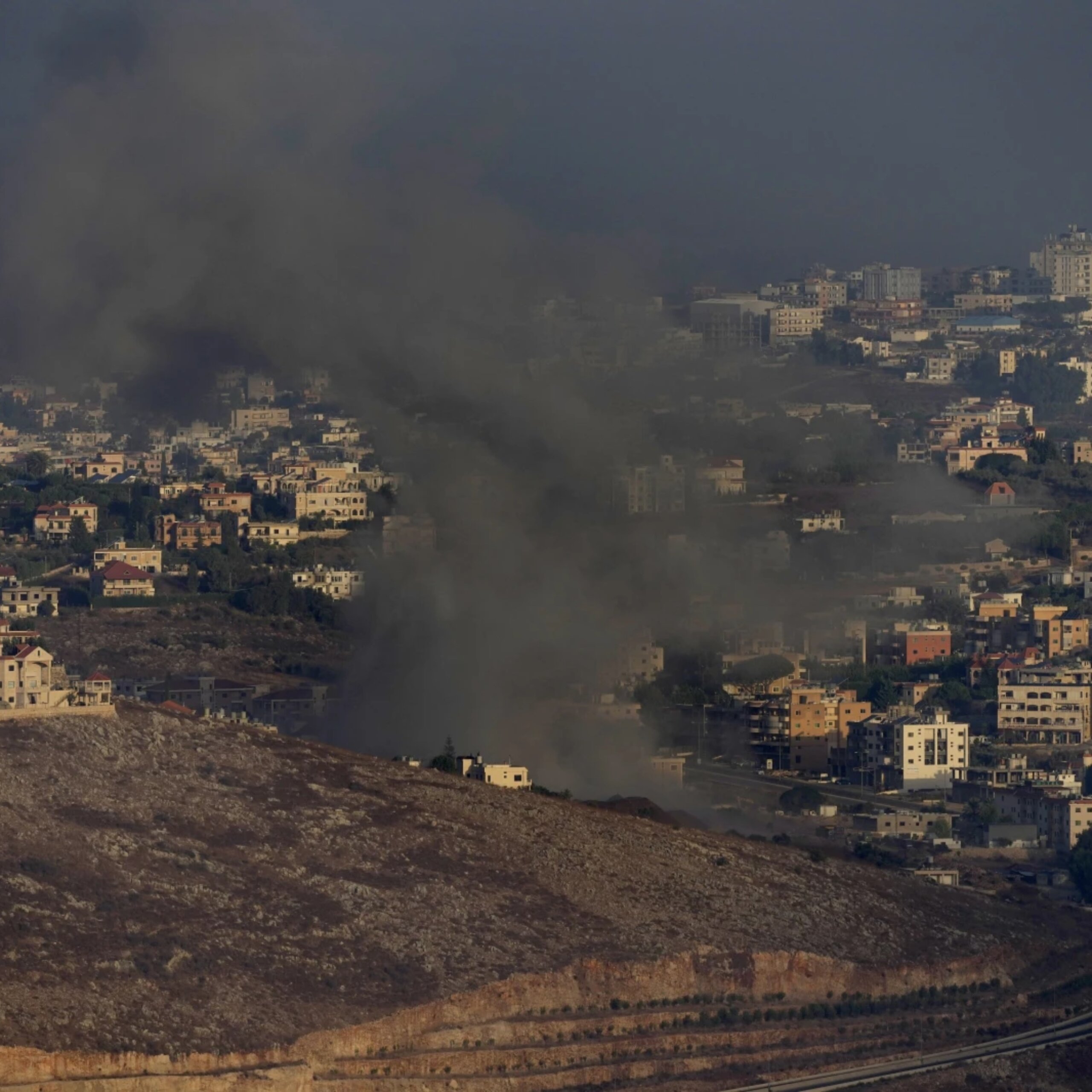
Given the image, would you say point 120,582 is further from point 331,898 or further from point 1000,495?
point 331,898

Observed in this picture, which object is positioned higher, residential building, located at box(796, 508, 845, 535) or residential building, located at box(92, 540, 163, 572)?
residential building, located at box(796, 508, 845, 535)

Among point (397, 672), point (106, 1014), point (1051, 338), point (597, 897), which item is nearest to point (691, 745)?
point (397, 672)

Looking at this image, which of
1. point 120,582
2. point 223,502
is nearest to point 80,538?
point 120,582

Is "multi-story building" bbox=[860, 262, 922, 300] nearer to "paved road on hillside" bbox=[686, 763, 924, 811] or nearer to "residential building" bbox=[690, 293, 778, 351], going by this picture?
"residential building" bbox=[690, 293, 778, 351]

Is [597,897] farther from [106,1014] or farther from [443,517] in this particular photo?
[443,517]

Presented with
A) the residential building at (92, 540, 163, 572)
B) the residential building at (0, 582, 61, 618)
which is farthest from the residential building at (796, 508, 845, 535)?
the residential building at (0, 582, 61, 618)
